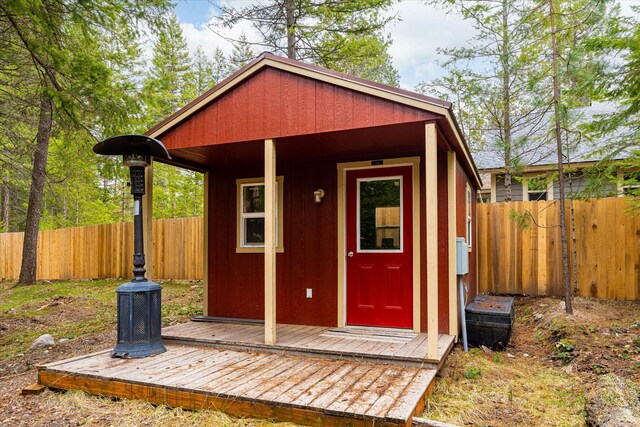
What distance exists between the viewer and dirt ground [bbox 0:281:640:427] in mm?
3229

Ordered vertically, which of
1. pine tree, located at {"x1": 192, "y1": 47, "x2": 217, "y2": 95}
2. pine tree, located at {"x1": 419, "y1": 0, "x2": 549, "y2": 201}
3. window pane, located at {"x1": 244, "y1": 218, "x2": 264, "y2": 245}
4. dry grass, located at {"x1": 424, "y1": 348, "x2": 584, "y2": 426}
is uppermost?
pine tree, located at {"x1": 192, "y1": 47, "x2": 217, "y2": 95}

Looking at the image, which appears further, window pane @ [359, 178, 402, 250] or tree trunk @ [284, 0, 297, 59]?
tree trunk @ [284, 0, 297, 59]

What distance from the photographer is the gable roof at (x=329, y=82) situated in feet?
12.7

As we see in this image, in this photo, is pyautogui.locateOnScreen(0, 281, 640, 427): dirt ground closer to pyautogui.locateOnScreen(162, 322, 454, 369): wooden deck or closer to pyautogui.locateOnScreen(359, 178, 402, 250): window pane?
pyautogui.locateOnScreen(162, 322, 454, 369): wooden deck

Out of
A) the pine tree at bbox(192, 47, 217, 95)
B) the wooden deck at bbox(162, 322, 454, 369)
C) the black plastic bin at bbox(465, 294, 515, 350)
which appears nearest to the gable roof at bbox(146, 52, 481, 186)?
the black plastic bin at bbox(465, 294, 515, 350)

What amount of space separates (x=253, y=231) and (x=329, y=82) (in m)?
2.67

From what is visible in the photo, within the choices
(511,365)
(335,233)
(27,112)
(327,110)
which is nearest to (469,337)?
(511,365)

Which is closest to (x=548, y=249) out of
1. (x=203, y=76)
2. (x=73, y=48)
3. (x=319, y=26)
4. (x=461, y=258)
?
(x=461, y=258)

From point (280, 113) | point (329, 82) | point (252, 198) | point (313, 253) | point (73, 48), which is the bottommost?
point (313, 253)

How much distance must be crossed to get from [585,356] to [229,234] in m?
4.74

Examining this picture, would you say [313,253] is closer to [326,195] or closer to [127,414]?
[326,195]

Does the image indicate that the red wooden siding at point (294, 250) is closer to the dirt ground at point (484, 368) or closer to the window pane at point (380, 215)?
the window pane at point (380, 215)

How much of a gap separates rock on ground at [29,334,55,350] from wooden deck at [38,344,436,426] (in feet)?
6.58

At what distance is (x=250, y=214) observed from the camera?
6090mm
